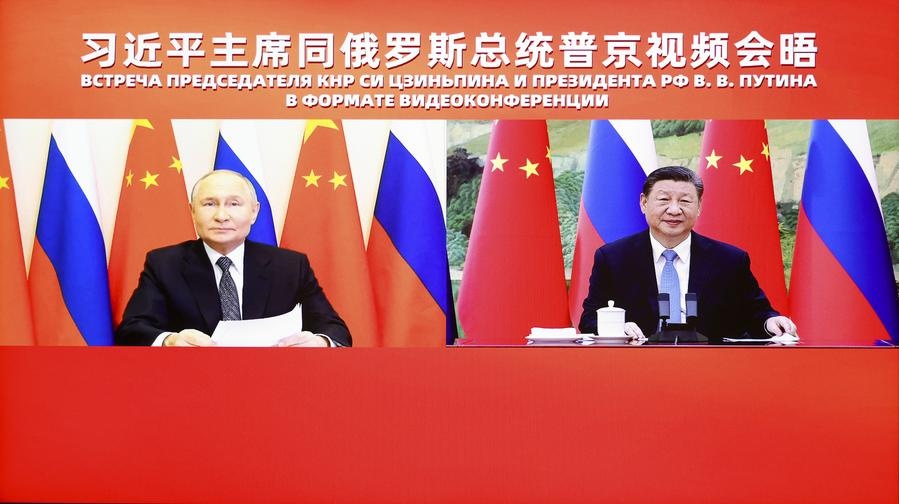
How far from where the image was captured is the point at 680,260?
3.84 metres

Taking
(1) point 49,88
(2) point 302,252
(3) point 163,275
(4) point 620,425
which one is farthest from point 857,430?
(1) point 49,88

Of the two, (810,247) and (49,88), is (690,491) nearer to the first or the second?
(810,247)

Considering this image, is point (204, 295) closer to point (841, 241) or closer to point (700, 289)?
point (700, 289)

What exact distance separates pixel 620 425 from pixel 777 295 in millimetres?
865

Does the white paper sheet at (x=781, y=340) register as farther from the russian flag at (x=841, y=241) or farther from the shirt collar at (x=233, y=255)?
the shirt collar at (x=233, y=255)

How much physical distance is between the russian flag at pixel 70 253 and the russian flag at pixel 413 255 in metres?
1.21

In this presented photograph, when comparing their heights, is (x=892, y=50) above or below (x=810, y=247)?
above

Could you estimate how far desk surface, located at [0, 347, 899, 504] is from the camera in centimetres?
378

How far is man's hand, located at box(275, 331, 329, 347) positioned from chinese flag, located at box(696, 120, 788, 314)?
1693 millimetres

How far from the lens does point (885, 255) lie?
3803 mm

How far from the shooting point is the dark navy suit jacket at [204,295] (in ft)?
12.6

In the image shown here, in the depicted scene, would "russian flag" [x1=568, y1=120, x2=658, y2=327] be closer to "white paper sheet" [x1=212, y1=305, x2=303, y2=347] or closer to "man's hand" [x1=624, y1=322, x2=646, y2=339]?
"man's hand" [x1=624, y1=322, x2=646, y2=339]

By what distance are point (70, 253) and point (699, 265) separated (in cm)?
269

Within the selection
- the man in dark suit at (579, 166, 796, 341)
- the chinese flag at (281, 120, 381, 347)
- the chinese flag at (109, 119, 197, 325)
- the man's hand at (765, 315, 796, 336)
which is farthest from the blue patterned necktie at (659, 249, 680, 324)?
the chinese flag at (109, 119, 197, 325)
